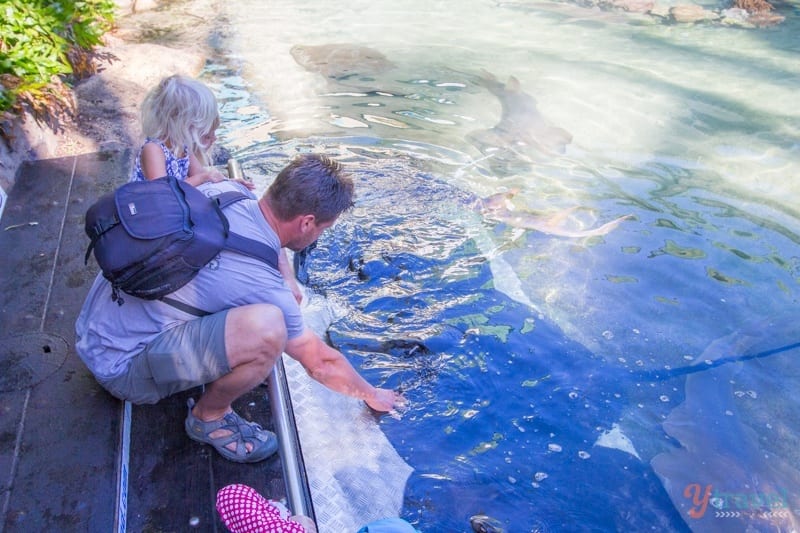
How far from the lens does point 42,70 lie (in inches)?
204

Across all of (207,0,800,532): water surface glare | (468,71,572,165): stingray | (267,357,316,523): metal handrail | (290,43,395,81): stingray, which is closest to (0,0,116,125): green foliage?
(207,0,800,532): water surface glare

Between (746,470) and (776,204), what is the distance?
3.06 m

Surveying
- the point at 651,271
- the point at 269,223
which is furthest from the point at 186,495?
the point at 651,271

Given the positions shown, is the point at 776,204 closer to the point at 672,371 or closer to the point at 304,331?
the point at 672,371

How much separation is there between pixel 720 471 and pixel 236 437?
2.24m

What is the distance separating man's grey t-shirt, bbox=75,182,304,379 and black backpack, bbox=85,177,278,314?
8 cm

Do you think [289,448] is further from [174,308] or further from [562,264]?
[562,264]

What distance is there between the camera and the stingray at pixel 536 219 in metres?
4.90

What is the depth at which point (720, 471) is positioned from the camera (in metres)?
3.08

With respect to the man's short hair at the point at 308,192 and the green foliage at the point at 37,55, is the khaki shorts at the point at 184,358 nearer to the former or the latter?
the man's short hair at the point at 308,192

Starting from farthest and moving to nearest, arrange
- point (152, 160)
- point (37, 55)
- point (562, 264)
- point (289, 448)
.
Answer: point (37, 55)
point (562, 264)
point (152, 160)
point (289, 448)

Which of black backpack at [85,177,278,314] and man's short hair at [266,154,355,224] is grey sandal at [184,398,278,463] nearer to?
black backpack at [85,177,278,314]

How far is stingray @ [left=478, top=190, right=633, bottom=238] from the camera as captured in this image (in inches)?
193

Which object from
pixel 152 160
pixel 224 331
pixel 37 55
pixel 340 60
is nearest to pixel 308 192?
pixel 224 331
